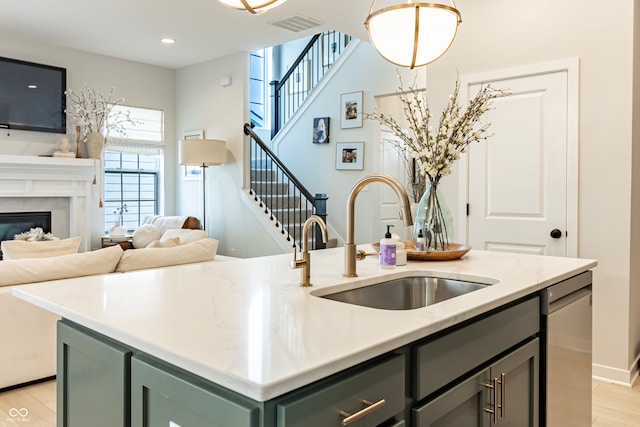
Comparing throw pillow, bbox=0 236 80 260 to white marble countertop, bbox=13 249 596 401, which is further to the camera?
throw pillow, bbox=0 236 80 260

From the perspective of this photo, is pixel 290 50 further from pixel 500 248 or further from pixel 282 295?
pixel 282 295

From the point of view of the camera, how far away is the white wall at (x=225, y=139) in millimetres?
6676

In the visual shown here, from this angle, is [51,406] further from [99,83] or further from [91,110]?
[99,83]

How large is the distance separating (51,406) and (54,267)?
0.81m

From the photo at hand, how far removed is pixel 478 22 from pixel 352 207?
9.25 feet

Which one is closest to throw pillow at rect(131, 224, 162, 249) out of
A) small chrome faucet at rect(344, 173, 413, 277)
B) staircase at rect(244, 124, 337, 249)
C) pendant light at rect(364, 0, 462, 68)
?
staircase at rect(244, 124, 337, 249)

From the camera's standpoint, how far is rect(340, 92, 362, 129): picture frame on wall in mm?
6494

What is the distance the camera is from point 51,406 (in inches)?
113

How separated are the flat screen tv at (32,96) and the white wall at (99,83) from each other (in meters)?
0.14

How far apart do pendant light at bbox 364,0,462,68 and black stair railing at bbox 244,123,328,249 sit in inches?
157

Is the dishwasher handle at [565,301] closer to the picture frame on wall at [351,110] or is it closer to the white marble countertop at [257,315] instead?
the white marble countertop at [257,315]

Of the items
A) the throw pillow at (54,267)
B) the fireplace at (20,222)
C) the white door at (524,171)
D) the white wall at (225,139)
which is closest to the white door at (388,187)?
the white wall at (225,139)

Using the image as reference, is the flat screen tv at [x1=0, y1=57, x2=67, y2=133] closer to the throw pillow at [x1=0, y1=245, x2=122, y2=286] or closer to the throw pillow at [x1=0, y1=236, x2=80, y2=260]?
the throw pillow at [x1=0, y1=236, x2=80, y2=260]

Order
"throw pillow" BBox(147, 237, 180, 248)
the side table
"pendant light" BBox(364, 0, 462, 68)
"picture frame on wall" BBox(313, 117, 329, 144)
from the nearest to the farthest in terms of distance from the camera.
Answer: "pendant light" BBox(364, 0, 462, 68), "throw pillow" BBox(147, 237, 180, 248), the side table, "picture frame on wall" BBox(313, 117, 329, 144)
